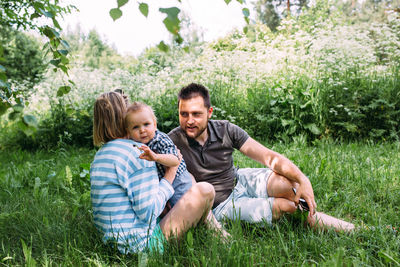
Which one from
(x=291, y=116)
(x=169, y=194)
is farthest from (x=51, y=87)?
(x=169, y=194)

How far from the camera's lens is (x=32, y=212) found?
2369 millimetres

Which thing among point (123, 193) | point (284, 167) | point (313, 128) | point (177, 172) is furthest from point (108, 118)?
point (313, 128)

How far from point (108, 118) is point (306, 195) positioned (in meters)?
1.40

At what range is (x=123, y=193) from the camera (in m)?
1.72

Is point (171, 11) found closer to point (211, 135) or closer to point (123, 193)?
point (123, 193)

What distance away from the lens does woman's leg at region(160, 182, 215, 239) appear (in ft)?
5.99

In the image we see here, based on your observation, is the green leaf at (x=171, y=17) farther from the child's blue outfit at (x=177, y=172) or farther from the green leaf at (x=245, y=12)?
the child's blue outfit at (x=177, y=172)

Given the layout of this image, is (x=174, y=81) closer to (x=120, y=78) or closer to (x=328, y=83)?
(x=120, y=78)

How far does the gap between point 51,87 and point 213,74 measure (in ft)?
10.2

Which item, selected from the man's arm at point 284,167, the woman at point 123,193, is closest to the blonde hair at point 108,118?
the woman at point 123,193

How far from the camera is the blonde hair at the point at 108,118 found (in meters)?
1.81

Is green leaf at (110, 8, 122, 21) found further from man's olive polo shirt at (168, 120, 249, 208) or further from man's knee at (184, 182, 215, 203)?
man's olive polo shirt at (168, 120, 249, 208)

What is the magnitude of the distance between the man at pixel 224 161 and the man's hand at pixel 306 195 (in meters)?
0.07

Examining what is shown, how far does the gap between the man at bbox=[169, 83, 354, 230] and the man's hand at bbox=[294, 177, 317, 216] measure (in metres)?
0.07
